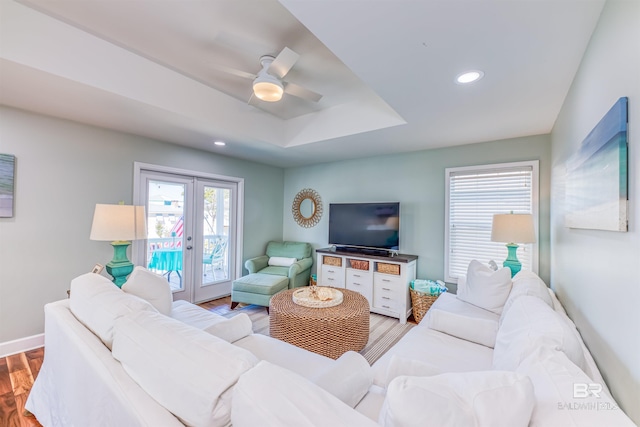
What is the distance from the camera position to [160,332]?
106 cm

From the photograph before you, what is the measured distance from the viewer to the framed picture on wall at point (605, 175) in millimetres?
959

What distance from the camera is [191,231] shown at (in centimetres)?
389

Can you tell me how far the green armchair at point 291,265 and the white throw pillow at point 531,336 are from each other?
9.53 feet

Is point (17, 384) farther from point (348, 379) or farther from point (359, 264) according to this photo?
point (359, 264)

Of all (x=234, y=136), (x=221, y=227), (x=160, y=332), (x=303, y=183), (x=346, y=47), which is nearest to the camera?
(x=160, y=332)

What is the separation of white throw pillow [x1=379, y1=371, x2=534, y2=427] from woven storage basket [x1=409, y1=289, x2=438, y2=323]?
98.1 inches

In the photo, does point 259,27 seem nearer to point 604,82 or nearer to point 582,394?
point 604,82

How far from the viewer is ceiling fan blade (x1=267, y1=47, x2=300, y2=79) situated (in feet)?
6.11

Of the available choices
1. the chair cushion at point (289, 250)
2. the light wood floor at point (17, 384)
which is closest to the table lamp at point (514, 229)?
the chair cushion at point (289, 250)

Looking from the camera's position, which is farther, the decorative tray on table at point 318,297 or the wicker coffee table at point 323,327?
the decorative tray on table at point 318,297

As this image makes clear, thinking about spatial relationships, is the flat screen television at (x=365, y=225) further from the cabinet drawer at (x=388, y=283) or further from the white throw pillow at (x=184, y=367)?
the white throw pillow at (x=184, y=367)

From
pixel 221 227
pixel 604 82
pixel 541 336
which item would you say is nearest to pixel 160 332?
pixel 541 336

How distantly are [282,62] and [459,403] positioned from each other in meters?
2.18

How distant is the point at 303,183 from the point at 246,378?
14.2ft
